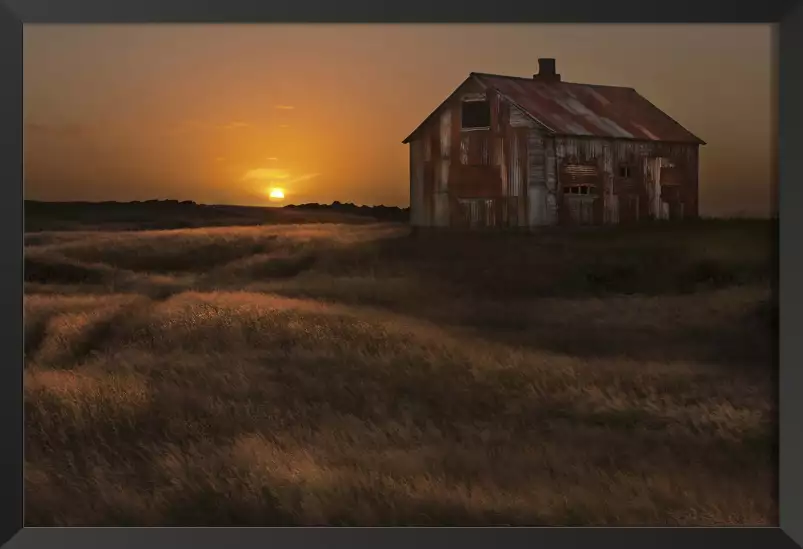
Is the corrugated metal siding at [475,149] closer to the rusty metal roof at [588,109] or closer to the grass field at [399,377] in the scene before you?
the rusty metal roof at [588,109]

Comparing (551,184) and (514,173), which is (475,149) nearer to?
(514,173)

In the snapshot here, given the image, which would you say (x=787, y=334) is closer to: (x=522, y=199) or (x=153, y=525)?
(x=522, y=199)

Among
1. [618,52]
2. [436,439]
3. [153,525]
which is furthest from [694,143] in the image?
[153,525]

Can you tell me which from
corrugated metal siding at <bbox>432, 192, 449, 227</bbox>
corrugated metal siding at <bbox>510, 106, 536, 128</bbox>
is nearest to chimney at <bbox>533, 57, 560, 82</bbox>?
corrugated metal siding at <bbox>510, 106, 536, 128</bbox>

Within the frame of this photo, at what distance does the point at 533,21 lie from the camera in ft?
9.09

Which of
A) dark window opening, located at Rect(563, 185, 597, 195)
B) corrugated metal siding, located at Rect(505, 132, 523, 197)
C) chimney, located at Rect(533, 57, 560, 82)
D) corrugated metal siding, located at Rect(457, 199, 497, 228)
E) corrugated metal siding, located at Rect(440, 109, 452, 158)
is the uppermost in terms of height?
chimney, located at Rect(533, 57, 560, 82)

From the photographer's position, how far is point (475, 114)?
307 centimetres

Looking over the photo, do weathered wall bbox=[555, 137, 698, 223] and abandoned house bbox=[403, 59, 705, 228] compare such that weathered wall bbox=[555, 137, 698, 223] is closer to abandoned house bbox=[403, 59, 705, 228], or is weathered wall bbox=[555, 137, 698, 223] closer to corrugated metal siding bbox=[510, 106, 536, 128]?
abandoned house bbox=[403, 59, 705, 228]

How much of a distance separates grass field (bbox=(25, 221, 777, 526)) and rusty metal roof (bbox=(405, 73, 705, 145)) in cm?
36

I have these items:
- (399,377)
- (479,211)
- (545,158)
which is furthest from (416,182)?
(399,377)

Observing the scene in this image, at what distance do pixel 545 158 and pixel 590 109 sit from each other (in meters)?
0.24

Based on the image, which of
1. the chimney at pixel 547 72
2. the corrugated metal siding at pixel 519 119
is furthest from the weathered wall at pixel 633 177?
the chimney at pixel 547 72

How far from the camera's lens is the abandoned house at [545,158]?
9.91 ft

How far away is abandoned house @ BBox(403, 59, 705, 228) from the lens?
3.02 meters
